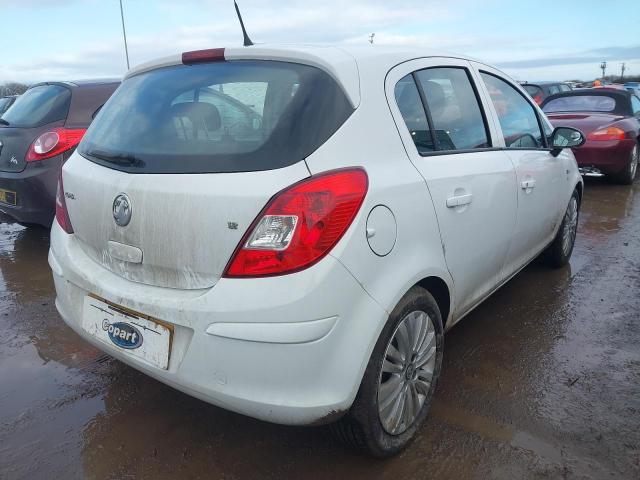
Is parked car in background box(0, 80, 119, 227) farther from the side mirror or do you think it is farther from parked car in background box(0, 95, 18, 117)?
parked car in background box(0, 95, 18, 117)

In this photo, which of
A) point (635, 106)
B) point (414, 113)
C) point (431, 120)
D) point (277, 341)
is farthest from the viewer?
point (635, 106)

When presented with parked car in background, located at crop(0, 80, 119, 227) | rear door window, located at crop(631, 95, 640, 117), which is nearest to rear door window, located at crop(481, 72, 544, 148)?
parked car in background, located at crop(0, 80, 119, 227)

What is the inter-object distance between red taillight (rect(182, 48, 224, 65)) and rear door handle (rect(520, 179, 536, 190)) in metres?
1.82

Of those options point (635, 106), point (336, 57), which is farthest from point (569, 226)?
point (635, 106)

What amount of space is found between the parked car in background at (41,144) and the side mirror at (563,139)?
368 centimetres

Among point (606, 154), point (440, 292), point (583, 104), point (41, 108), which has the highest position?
point (41, 108)

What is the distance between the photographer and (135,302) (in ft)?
6.13

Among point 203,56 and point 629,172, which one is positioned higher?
point 203,56

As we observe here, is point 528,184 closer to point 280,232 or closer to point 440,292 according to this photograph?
point 440,292

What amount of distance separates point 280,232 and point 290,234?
0.03 metres

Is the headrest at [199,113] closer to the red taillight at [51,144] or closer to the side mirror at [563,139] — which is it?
the side mirror at [563,139]

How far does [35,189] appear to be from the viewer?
14.0 feet

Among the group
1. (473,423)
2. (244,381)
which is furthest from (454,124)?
(244,381)

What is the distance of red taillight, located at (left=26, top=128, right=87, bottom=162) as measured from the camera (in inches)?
170
